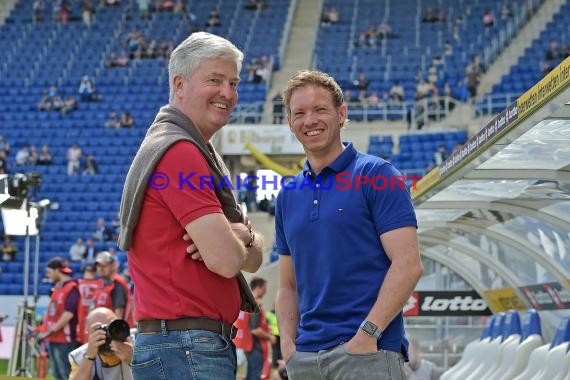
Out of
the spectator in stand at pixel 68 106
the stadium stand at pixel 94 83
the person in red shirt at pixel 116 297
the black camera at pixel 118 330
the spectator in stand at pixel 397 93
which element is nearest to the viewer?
the black camera at pixel 118 330

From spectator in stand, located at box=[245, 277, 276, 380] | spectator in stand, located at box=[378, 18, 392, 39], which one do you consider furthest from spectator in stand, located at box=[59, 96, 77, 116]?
spectator in stand, located at box=[245, 277, 276, 380]

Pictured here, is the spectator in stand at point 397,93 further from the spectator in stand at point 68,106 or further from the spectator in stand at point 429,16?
the spectator in stand at point 68,106

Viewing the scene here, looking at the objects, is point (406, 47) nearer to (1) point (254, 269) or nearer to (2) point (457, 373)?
(2) point (457, 373)

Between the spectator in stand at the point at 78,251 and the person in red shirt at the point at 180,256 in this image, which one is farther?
the spectator in stand at the point at 78,251

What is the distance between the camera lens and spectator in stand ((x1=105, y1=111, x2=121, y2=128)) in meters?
31.6

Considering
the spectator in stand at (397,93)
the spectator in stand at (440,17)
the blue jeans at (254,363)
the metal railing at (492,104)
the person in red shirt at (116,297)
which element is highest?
the spectator in stand at (440,17)

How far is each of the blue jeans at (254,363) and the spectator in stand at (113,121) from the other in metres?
18.2

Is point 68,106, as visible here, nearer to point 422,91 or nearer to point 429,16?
point 422,91

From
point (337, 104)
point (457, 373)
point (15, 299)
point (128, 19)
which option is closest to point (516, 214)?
point (457, 373)

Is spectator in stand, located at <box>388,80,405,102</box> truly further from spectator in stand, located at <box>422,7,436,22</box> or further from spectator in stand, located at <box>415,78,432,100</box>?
spectator in stand, located at <box>422,7,436,22</box>

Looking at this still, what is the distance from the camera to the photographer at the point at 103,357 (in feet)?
18.5

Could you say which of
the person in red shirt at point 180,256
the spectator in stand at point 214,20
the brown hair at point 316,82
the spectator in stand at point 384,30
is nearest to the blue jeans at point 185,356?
the person in red shirt at point 180,256

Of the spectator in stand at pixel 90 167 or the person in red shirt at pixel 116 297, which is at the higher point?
the spectator in stand at pixel 90 167

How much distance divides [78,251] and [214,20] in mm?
12372
